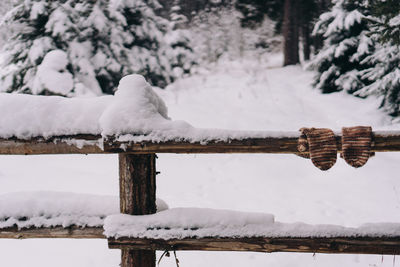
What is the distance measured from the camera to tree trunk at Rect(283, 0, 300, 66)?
16.3 meters

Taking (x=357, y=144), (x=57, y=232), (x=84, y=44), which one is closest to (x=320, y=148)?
(x=357, y=144)

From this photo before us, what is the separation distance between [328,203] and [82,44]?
8151 millimetres

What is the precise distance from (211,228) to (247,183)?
4.36 meters

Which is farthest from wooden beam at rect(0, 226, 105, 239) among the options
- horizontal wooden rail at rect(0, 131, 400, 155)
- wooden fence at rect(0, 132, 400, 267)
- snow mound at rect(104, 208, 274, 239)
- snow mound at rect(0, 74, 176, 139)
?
snow mound at rect(0, 74, 176, 139)

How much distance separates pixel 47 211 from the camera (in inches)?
84.4

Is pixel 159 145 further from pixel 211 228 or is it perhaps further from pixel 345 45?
pixel 345 45

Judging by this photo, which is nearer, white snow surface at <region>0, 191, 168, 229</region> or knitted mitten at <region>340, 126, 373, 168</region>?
knitted mitten at <region>340, 126, 373, 168</region>

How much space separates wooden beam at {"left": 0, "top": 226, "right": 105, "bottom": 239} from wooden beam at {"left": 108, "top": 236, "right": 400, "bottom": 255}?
179 mm

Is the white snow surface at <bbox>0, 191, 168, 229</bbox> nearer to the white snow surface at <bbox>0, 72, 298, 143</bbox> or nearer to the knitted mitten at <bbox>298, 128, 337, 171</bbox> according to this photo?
the white snow surface at <bbox>0, 72, 298, 143</bbox>

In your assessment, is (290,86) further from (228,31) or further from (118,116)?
(118,116)

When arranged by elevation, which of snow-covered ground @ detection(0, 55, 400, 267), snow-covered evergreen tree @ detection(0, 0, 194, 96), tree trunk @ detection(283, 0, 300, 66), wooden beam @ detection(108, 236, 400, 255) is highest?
tree trunk @ detection(283, 0, 300, 66)

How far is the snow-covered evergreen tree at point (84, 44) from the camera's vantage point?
27.4 ft

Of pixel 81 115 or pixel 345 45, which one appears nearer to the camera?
pixel 81 115

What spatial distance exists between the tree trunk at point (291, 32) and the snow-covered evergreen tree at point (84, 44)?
8127 millimetres
